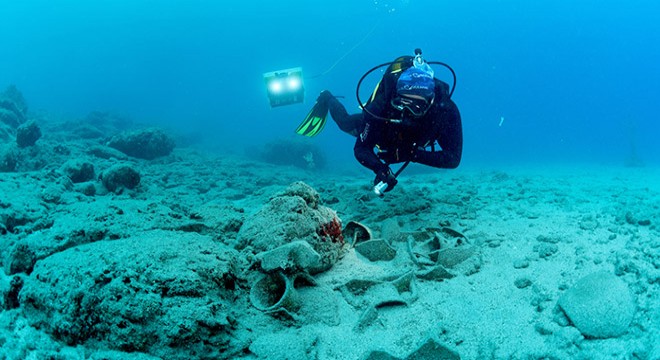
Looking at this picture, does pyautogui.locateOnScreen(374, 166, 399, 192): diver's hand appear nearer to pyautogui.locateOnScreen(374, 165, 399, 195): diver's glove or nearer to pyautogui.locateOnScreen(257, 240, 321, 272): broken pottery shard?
pyautogui.locateOnScreen(374, 165, 399, 195): diver's glove

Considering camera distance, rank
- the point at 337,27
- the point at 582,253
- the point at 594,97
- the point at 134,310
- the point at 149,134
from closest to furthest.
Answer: the point at 134,310 < the point at 582,253 < the point at 149,134 < the point at 594,97 < the point at 337,27

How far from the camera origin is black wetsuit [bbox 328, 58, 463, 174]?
4512mm

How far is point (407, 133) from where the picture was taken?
14.9ft

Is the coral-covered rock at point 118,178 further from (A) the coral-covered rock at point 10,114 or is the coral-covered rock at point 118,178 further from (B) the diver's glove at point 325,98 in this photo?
(A) the coral-covered rock at point 10,114

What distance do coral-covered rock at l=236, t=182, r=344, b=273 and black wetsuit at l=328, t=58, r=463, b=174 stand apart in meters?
1.36

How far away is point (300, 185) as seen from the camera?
382cm

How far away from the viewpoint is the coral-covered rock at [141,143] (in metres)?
10.9

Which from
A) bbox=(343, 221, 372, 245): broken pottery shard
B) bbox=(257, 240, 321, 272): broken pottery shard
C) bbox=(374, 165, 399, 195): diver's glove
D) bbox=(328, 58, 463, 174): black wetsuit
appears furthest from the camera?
bbox=(328, 58, 463, 174): black wetsuit

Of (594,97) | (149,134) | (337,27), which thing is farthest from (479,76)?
(149,134)

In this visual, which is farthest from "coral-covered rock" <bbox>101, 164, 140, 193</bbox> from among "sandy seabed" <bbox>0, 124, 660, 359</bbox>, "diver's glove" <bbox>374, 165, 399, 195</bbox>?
"diver's glove" <bbox>374, 165, 399, 195</bbox>

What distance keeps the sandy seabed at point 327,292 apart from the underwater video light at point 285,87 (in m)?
4.64

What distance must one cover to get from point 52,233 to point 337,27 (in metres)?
130

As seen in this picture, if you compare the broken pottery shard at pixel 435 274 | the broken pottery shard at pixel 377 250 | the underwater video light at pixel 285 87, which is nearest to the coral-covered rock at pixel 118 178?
the underwater video light at pixel 285 87

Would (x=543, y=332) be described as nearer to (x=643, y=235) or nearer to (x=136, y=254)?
(x=643, y=235)
